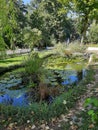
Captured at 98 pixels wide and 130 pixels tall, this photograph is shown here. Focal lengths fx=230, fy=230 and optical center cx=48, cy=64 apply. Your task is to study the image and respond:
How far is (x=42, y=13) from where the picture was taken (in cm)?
5406

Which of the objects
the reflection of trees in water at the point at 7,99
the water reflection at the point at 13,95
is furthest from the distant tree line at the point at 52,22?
the reflection of trees in water at the point at 7,99

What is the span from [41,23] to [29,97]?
44087mm

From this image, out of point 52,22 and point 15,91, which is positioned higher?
point 52,22

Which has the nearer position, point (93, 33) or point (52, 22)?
point (93, 33)

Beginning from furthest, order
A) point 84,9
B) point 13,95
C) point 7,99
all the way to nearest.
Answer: point 84,9 → point 13,95 → point 7,99

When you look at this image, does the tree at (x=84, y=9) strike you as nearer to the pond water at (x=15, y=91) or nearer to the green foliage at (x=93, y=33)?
the pond water at (x=15, y=91)

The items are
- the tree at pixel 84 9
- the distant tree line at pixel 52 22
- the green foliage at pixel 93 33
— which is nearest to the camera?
the tree at pixel 84 9

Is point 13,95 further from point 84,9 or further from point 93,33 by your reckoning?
point 93,33

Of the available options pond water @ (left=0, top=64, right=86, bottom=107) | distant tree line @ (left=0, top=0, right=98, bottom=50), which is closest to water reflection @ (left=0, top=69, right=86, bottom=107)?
pond water @ (left=0, top=64, right=86, bottom=107)

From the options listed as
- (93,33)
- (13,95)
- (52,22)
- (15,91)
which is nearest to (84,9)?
(15,91)

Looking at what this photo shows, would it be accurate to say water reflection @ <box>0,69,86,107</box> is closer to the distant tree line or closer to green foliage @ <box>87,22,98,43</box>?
the distant tree line

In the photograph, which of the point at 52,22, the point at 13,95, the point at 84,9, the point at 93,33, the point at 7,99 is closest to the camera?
the point at 7,99

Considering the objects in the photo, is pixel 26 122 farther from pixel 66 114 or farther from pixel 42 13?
pixel 42 13

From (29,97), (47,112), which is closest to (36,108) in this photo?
(47,112)
